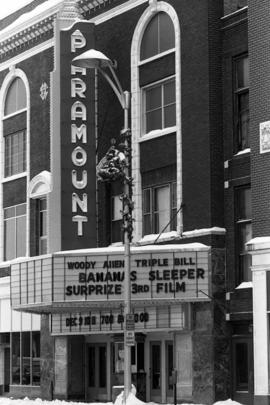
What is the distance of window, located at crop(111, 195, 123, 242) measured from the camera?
42562mm

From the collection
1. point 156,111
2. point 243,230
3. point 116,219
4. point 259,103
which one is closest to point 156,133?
point 156,111

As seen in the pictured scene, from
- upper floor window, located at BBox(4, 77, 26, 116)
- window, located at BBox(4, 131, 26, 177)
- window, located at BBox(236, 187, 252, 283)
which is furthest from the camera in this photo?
upper floor window, located at BBox(4, 77, 26, 116)

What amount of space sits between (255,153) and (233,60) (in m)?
4.28

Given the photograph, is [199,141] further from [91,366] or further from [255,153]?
[91,366]

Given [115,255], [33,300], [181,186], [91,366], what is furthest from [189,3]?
[91,366]

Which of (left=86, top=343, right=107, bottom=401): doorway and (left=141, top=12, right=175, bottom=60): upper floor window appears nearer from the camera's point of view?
(left=141, top=12, right=175, bottom=60): upper floor window

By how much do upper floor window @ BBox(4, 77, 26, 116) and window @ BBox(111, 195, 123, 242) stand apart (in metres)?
9.93

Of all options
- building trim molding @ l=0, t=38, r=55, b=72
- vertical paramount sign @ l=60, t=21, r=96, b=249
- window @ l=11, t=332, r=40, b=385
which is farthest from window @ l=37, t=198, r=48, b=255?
vertical paramount sign @ l=60, t=21, r=96, b=249

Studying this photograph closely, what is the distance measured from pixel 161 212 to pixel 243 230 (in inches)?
176

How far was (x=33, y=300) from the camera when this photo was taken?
40438mm

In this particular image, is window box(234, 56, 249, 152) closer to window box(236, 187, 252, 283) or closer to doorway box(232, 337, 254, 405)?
window box(236, 187, 252, 283)

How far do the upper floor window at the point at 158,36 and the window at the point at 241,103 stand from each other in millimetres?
3626

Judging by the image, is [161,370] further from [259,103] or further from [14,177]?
[14,177]

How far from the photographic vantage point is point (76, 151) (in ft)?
135
